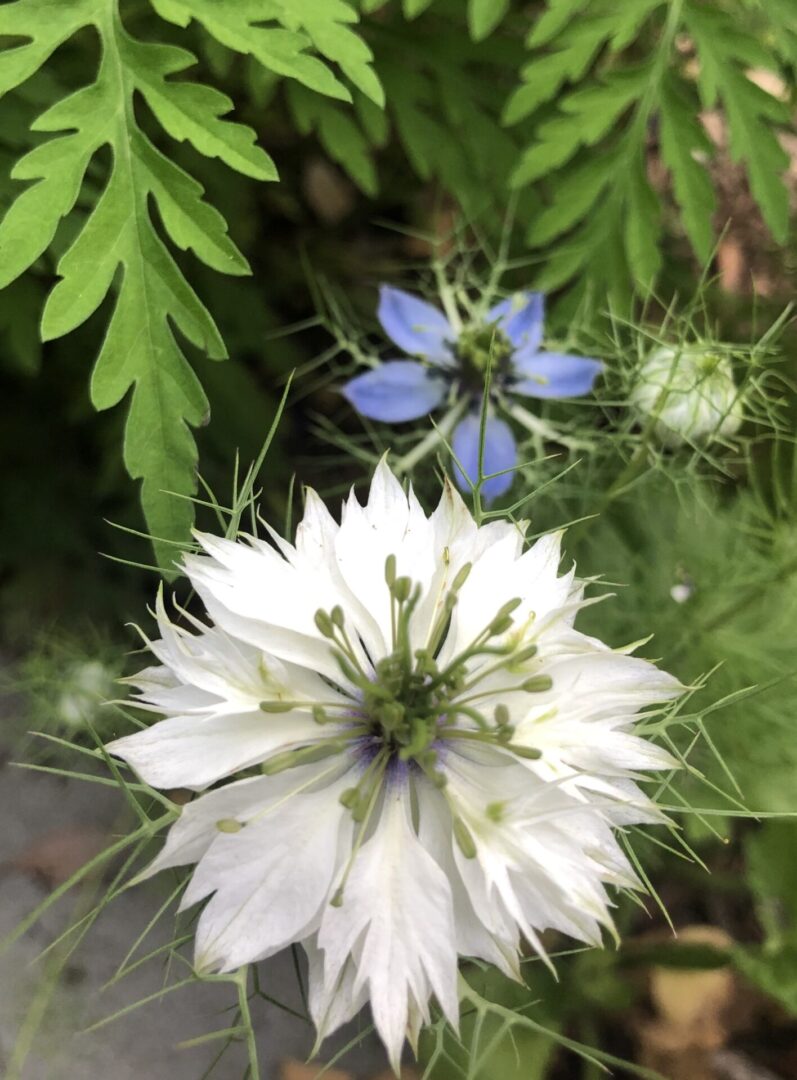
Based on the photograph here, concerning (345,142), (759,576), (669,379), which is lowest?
(759,576)

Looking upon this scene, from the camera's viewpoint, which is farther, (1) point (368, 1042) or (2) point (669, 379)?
(1) point (368, 1042)

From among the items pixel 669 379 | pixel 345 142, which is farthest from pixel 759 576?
pixel 345 142

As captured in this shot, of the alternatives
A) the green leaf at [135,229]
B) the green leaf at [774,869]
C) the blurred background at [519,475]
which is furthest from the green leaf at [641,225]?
the green leaf at [774,869]

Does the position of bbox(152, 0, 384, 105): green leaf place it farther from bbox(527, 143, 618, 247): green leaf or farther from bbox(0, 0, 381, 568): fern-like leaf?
bbox(527, 143, 618, 247): green leaf

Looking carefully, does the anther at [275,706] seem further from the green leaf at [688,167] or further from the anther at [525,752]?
the green leaf at [688,167]

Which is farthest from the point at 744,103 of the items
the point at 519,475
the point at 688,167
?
the point at 519,475

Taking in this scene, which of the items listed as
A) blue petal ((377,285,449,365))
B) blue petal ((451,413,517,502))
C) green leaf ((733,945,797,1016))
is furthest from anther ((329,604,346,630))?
green leaf ((733,945,797,1016))

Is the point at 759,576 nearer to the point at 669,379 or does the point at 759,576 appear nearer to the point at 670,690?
the point at 669,379
